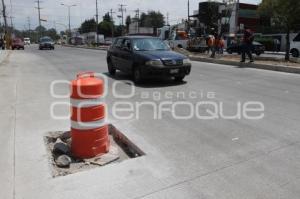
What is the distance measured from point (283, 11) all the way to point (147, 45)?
32.4 feet

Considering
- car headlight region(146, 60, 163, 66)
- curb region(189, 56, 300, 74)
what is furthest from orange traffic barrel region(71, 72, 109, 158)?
curb region(189, 56, 300, 74)

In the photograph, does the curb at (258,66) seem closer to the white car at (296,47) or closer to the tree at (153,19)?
the white car at (296,47)

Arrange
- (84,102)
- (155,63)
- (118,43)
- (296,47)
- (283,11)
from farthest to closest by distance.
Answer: (296,47), (283,11), (118,43), (155,63), (84,102)

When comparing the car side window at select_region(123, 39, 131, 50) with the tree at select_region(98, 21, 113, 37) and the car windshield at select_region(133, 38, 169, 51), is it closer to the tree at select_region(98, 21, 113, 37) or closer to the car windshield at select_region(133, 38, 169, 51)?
the car windshield at select_region(133, 38, 169, 51)

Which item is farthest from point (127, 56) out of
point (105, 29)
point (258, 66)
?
point (105, 29)

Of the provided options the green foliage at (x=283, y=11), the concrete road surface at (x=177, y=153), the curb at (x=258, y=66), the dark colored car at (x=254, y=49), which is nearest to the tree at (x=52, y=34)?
the dark colored car at (x=254, y=49)

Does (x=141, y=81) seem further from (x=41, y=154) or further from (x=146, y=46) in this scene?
(x=41, y=154)

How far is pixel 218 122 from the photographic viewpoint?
6.90 m

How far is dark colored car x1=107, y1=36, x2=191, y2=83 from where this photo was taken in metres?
11.6

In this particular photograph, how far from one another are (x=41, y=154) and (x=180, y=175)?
2.09 meters

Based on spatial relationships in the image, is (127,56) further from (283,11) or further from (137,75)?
(283,11)

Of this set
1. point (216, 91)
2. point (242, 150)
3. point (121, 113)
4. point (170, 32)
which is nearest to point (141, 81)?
point (216, 91)

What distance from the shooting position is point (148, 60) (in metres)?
11.6

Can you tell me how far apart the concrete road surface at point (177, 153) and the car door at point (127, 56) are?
10.7ft
